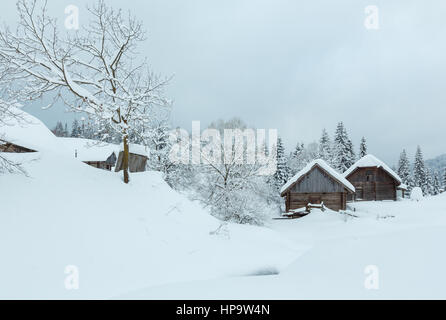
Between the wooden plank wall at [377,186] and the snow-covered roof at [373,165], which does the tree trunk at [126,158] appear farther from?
the wooden plank wall at [377,186]

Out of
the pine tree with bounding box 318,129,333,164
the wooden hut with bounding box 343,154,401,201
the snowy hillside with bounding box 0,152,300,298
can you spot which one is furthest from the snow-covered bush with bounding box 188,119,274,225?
the pine tree with bounding box 318,129,333,164

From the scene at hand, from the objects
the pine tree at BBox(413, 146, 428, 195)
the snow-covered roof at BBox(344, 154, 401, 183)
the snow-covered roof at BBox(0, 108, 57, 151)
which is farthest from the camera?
the pine tree at BBox(413, 146, 428, 195)

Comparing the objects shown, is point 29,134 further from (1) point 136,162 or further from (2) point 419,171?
(2) point 419,171

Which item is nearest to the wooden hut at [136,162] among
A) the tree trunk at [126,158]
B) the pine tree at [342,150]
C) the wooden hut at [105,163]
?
the tree trunk at [126,158]

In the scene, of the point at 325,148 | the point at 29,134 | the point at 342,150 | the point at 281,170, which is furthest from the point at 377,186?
the point at 29,134

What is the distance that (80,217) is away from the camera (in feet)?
24.1

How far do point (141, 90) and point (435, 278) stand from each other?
1122cm

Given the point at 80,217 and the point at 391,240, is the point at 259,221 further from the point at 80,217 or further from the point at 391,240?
the point at 80,217

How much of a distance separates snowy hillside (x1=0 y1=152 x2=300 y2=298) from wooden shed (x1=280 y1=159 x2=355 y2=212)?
14713mm

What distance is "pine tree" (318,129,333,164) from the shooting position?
4425 cm

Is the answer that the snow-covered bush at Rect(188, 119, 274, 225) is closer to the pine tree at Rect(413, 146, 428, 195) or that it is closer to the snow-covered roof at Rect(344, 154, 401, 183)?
the snow-covered roof at Rect(344, 154, 401, 183)

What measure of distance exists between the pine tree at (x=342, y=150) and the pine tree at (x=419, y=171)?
17405 millimetres

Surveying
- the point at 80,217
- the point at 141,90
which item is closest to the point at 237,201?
the point at 141,90
